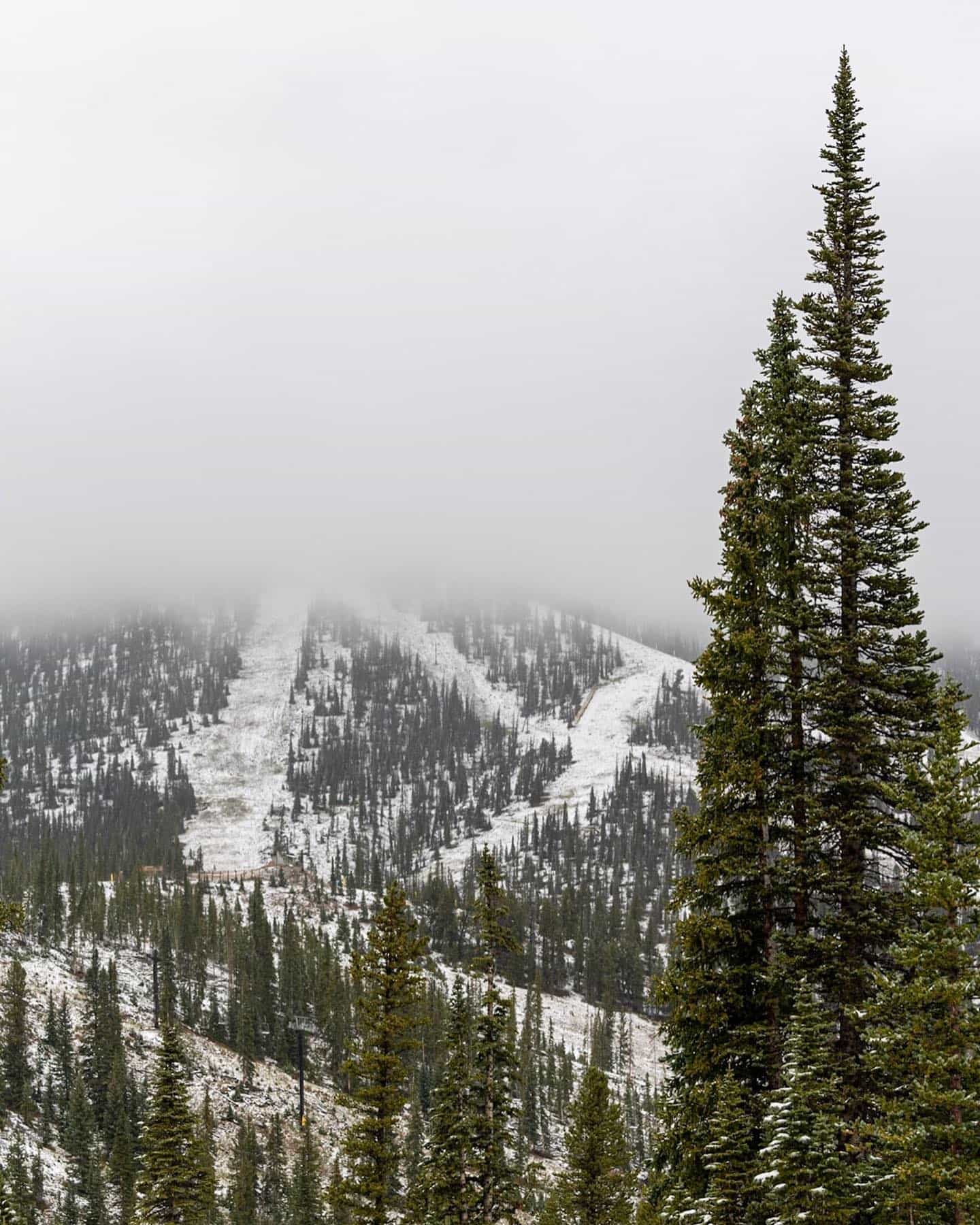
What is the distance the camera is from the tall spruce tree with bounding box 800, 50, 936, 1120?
1877 cm

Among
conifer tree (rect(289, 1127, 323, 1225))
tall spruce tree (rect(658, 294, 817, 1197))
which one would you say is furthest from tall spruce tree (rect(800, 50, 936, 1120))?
conifer tree (rect(289, 1127, 323, 1225))

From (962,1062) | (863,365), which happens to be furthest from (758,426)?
(962,1062)

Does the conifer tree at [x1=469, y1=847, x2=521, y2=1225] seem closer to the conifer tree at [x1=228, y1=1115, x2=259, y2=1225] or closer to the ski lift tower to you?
the conifer tree at [x1=228, y1=1115, x2=259, y2=1225]

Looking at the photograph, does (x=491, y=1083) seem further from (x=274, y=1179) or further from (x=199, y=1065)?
(x=199, y=1065)

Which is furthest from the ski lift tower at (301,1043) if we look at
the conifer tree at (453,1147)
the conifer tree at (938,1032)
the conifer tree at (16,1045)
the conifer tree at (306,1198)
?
the conifer tree at (938,1032)

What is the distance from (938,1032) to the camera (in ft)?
50.4

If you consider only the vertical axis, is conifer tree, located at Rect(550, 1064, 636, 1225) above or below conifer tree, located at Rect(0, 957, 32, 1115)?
above

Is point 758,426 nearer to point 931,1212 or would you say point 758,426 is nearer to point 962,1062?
point 962,1062

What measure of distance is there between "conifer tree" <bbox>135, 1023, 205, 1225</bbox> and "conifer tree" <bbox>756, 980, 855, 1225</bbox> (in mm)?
32831

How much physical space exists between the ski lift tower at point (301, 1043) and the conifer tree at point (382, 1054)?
6806 centimetres

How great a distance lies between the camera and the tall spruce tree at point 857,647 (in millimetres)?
18766

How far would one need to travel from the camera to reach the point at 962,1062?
1474 centimetres

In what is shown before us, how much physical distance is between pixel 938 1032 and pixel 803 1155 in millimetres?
2757

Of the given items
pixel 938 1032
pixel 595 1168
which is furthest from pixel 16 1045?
pixel 938 1032
